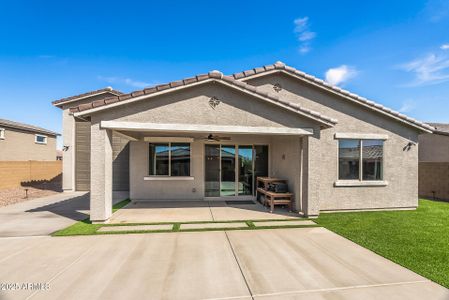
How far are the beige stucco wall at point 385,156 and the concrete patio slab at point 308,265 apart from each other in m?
3.65

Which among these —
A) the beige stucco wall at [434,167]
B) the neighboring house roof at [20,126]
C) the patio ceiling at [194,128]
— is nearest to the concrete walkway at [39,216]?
the patio ceiling at [194,128]

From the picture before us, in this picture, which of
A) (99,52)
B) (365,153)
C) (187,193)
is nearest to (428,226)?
(365,153)

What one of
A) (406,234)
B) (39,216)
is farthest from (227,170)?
(39,216)

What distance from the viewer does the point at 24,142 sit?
21250mm

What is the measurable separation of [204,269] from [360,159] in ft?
27.7

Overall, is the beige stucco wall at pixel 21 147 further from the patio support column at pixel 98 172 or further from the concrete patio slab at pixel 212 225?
Answer: the concrete patio slab at pixel 212 225

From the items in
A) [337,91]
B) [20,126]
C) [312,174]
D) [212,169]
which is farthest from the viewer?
[20,126]

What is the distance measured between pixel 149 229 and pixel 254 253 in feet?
11.2

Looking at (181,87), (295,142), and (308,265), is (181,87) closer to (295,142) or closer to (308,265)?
(295,142)

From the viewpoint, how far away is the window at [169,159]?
1139 cm

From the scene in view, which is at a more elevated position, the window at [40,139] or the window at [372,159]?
the window at [40,139]

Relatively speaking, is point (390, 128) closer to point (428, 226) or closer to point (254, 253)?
point (428, 226)

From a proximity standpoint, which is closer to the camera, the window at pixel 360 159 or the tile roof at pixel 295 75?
the tile roof at pixel 295 75

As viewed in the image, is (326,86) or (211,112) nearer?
(211,112)
